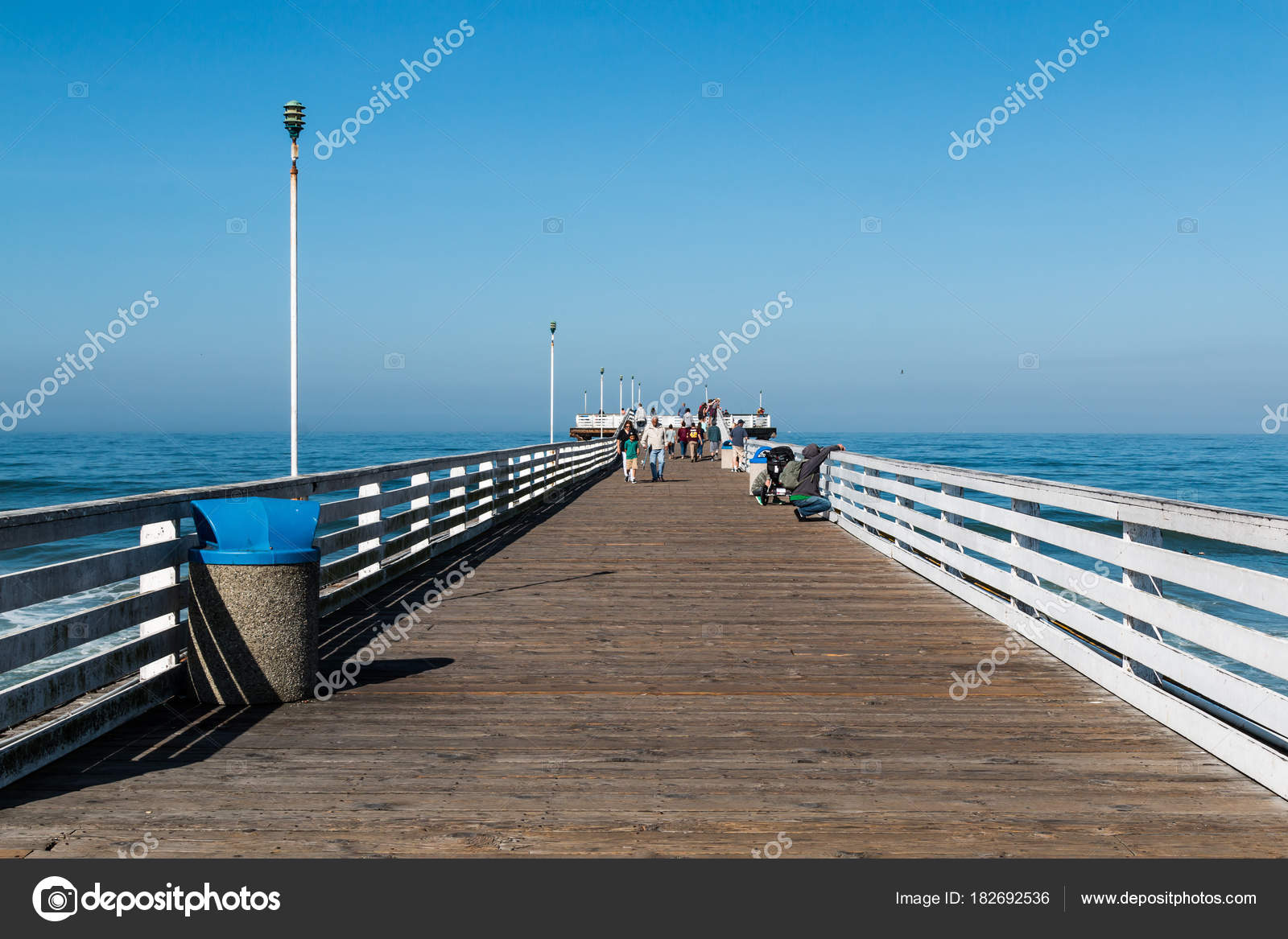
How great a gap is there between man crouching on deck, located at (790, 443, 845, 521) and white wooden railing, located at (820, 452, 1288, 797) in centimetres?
Result: 756

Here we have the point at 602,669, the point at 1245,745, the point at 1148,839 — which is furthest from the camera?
the point at 602,669

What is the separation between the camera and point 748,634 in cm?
818

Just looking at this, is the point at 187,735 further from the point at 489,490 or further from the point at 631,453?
the point at 631,453

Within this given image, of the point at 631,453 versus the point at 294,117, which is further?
the point at 631,453

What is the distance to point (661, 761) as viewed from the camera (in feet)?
16.2

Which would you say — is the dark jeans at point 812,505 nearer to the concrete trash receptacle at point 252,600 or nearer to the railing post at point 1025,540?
the railing post at point 1025,540

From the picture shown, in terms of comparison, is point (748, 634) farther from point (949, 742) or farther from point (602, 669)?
point (949, 742)

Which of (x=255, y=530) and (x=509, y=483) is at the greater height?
(x=255, y=530)

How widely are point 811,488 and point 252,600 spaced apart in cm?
1389

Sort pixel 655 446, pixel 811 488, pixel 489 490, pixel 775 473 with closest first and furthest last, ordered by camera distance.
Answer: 1. pixel 489 490
2. pixel 811 488
3. pixel 775 473
4. pixel 655 446

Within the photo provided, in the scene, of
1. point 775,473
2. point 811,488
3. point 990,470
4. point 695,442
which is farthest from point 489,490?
point 990,470
